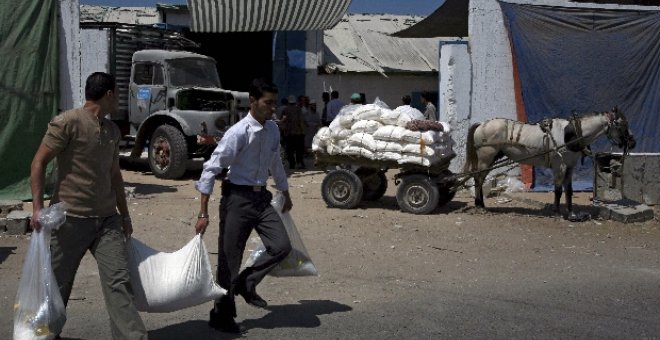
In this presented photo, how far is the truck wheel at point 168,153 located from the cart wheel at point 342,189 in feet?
14.9

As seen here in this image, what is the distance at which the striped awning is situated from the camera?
20672mm

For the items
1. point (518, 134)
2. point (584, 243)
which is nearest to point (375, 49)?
point (518, 134)

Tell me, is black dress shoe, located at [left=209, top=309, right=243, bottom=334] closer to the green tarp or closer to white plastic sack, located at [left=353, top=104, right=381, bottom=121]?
white plastic sack, located at [left=353, top=104, right=381, bottom=121]

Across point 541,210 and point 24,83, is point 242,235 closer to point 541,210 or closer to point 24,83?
point 24,83

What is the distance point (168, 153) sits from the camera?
53.5 ft

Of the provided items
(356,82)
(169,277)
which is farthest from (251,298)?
(356,82)

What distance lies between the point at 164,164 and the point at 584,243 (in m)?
8.74

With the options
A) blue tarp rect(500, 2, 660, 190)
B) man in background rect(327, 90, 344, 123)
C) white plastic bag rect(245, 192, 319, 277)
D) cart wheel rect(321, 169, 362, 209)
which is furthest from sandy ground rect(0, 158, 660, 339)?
man in background rect(327, 90, 344, 123)

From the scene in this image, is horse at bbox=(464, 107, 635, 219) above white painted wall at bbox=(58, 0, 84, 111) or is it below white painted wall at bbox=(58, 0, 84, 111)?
below

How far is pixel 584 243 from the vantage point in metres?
10.3

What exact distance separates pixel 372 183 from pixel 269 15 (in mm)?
9164

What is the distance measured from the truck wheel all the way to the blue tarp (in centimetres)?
630

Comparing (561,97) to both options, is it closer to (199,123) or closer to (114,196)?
→ (199,123)

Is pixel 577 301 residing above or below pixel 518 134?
below
